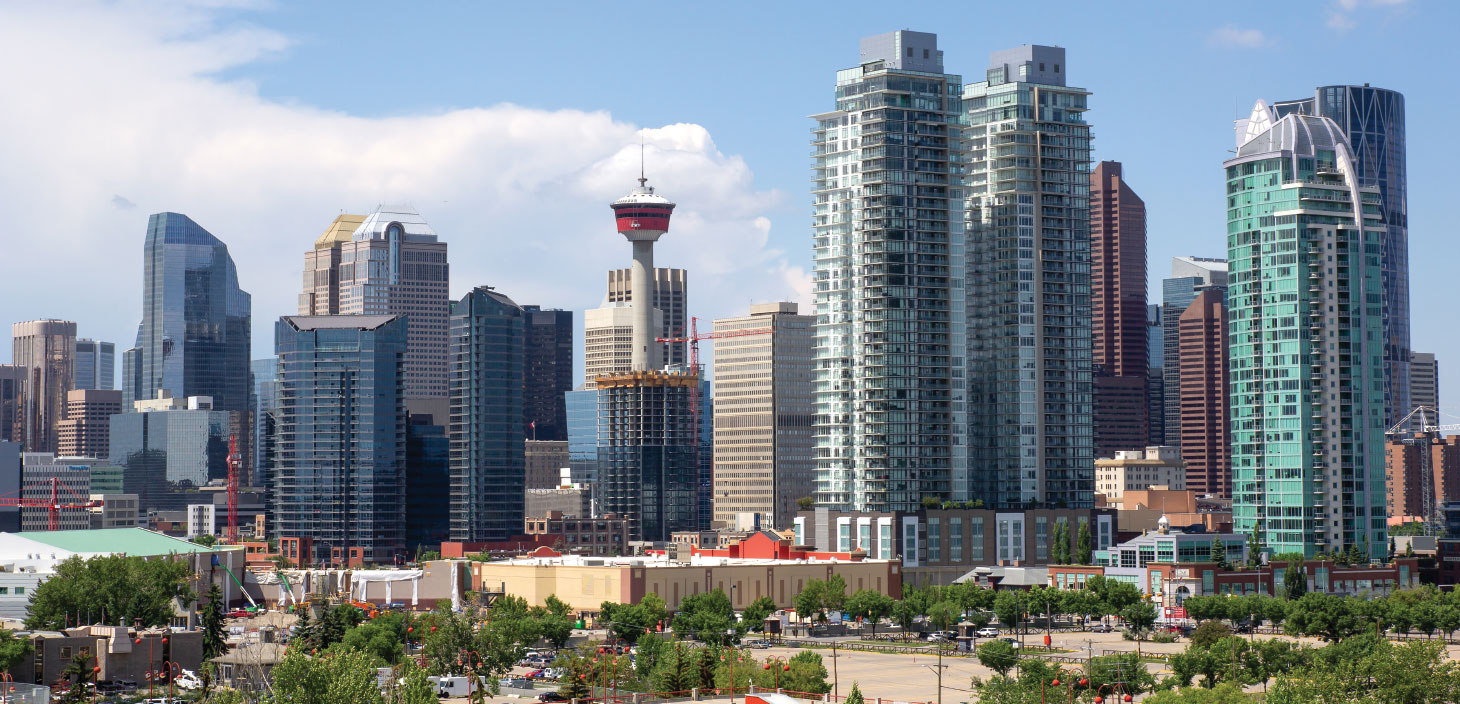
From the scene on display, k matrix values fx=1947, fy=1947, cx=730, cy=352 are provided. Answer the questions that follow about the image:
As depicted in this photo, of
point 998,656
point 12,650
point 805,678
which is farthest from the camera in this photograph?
point 998,656

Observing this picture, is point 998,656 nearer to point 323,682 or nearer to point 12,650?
point 323,682

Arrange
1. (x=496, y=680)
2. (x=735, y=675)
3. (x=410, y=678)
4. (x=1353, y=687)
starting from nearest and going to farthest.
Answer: (x=410, y=678), (x=1353, y=687), (x=735, y=675), (x=496, y=680)

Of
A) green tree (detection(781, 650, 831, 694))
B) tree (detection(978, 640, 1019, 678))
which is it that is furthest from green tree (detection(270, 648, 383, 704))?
tree (detection(978, 640, 1019, 678))

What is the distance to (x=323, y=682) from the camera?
384 ft

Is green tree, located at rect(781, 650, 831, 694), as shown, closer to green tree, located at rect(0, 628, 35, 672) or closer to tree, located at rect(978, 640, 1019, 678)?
tree, located at rect(978, 640, 1019, 678)

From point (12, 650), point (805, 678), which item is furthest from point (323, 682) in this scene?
point (12, 650)

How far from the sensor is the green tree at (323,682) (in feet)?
378

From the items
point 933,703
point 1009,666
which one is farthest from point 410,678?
point 1009,666

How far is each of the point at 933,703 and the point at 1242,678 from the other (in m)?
32.4

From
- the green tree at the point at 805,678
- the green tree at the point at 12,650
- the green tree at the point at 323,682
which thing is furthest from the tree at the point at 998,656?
the green tree at the point at 12,650

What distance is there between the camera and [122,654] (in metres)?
178

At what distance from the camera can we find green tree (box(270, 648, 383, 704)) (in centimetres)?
11512

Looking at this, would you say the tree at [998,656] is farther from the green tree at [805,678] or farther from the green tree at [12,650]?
the green tree at [12,650]

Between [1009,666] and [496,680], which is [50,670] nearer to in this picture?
[496,680]
